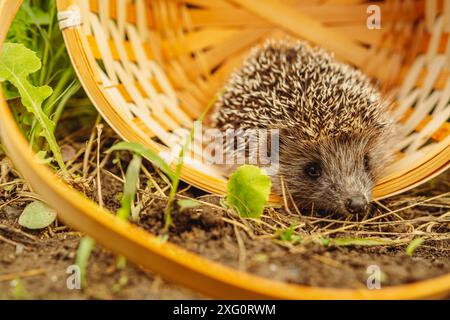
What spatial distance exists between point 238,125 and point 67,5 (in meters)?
1.15

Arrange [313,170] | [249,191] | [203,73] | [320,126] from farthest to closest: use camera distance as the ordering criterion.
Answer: [203,73], [313,170], [320,126], [249,191]

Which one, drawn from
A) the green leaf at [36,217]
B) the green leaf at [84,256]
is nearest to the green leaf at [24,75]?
the green leaf at [36,217]

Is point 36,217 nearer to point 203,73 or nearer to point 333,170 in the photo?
point 333,170

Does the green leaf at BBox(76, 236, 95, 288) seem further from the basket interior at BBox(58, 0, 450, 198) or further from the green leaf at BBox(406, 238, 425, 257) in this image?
the green leaf at BBox(406, 238, 425, 257)

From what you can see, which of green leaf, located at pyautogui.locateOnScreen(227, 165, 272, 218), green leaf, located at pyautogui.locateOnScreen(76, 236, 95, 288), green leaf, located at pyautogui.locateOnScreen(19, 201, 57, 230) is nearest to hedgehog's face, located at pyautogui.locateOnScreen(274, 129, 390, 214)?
green leaf, located at pyautogui.locateOnScreen(227, 165, 272, 218)

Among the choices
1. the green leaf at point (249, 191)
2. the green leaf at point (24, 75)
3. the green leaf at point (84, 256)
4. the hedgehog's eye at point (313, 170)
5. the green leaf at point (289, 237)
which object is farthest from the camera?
the hedgehog's eye at point (313, 170)

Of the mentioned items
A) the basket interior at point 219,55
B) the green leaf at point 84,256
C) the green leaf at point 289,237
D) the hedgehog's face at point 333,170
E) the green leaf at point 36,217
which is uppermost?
the basket interior at point 219,55

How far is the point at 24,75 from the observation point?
246 cm

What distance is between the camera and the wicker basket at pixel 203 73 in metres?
1.54

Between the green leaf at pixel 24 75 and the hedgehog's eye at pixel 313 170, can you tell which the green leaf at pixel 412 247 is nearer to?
the hedgehog's eye at pixel 313 170

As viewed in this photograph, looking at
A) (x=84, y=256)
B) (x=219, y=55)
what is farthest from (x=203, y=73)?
(x=84, y=256)

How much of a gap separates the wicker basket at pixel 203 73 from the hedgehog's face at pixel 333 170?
0.12m

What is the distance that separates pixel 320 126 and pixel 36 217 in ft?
4.87

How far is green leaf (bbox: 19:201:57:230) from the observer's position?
7.45 feet
